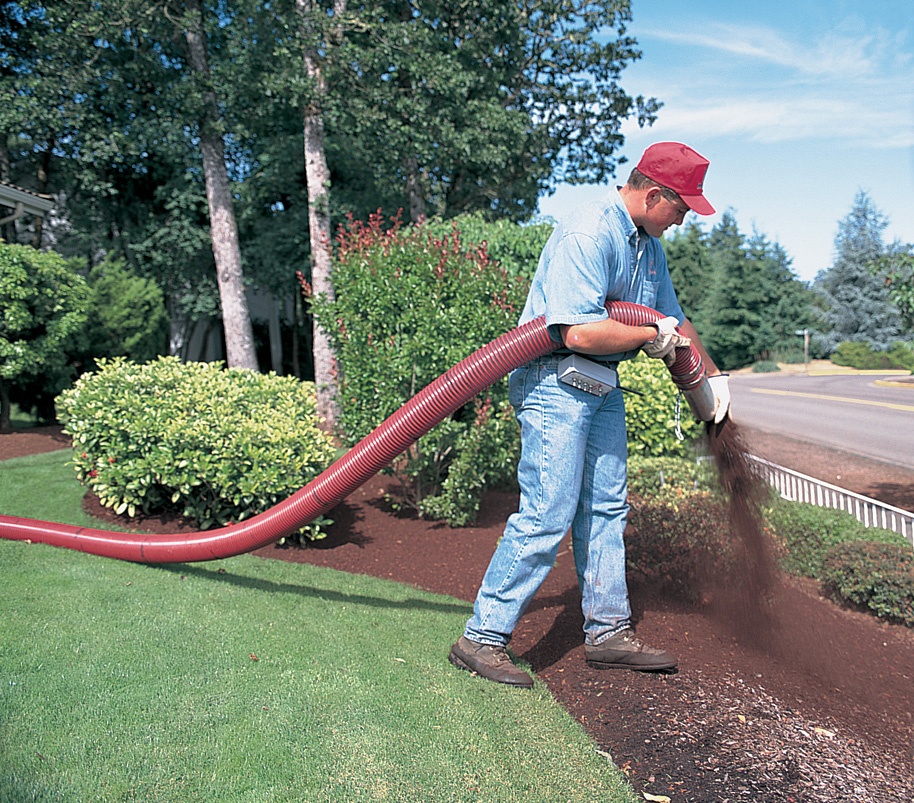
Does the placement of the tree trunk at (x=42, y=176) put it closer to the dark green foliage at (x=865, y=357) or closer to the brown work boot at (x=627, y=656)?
the brown work boot at (x=627, y=656)

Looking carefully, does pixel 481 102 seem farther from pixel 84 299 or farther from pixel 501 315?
pixel 501 315

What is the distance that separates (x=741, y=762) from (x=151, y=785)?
6.35 ft

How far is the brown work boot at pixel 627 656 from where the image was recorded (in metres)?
3.53

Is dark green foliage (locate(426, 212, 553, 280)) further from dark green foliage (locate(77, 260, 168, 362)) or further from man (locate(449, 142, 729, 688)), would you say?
man (locate(449, 142, 729, 688))

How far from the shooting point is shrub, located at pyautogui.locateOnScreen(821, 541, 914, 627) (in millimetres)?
4652

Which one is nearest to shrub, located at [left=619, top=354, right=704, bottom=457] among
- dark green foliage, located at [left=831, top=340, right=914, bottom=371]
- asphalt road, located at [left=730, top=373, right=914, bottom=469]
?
asphalt road, located at [left=730, top=373, right=914, bottom=469]

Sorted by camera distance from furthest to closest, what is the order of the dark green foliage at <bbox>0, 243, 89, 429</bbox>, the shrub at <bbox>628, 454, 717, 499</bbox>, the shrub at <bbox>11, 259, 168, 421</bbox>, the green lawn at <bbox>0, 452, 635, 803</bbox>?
the shrub at <bbox>11, 259, 168, 421</bbox> < the dark green foliage at <bbox>0, 243, 89, 429</bbox> < the shrub at <bbox>628, 454, 717, 499</bbox> < the green lawn at <bbox>0, 452, 635, 803</bbox>

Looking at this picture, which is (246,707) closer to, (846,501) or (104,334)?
(846,501)

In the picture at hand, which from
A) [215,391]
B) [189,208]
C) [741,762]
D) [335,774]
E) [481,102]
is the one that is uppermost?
[481,102]

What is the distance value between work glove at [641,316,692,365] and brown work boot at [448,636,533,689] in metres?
1.39

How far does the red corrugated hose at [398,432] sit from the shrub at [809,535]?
2.07 meters

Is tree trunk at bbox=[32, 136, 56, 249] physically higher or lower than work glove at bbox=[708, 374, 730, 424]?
higher

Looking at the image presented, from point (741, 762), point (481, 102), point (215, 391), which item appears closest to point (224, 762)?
point (741, 762)

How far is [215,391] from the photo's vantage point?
20.7ft
